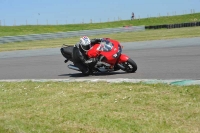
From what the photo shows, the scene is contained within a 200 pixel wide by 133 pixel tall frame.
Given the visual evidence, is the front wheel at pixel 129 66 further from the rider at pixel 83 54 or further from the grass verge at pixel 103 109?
the grass verge at pixel 103 109

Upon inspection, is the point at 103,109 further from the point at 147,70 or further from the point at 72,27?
the point at 72,27

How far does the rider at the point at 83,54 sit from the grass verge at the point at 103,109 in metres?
2.78

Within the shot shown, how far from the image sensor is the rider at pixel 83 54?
40.0 feet

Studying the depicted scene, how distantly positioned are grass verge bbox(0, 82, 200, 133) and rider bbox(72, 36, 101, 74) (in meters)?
2.78

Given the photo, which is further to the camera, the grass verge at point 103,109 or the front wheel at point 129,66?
the front wheel at point 129,66

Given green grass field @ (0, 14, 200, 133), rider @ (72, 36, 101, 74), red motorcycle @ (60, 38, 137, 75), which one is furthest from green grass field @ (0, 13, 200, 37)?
green grass field @ (0, 14, 200, 133)

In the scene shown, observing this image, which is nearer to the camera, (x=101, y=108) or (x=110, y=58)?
(x=101, y=108)

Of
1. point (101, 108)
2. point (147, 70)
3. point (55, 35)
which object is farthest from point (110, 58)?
point (55, 35)

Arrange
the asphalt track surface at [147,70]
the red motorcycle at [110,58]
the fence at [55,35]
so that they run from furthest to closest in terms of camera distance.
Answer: the fence at [55,35] → the red motorcycle at [110,58] → the asphalt track surface at [147,70]

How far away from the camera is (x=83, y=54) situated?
12.3 m

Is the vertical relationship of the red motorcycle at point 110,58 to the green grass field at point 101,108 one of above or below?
→ above

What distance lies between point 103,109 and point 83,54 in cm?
542

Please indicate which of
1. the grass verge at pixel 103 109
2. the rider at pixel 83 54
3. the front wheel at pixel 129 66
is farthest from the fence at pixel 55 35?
the grass verge at pixel 103 109

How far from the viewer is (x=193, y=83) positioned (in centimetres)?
872
